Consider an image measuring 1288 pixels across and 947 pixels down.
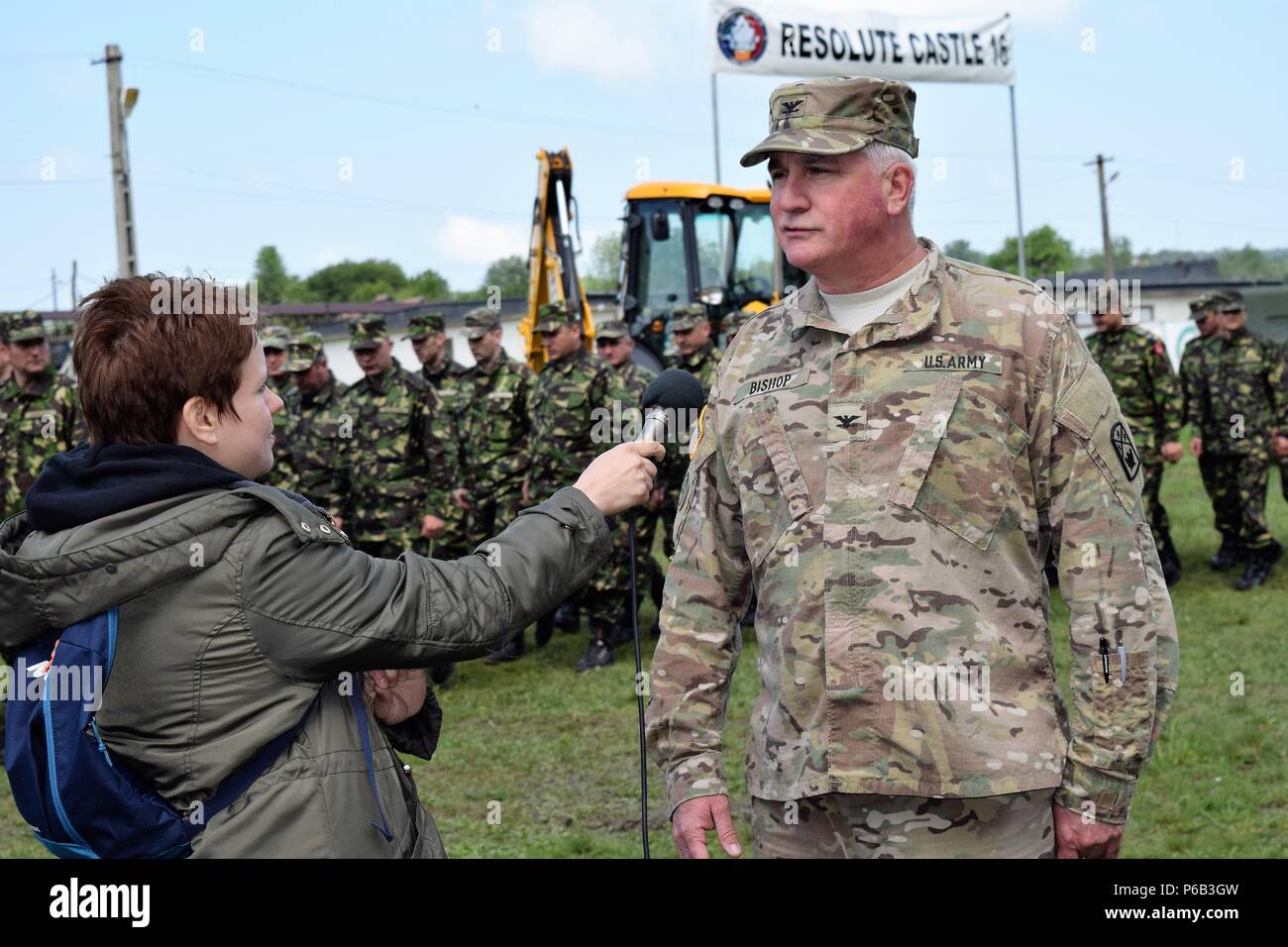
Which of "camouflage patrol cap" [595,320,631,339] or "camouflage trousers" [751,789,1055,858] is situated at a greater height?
"camouflage patrol cap" [595,320,631,339]

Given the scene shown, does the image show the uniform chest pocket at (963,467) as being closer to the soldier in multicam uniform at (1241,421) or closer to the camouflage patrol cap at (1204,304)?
the soldier in multicam uniform at (1241,421)

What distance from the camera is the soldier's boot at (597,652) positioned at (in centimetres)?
902

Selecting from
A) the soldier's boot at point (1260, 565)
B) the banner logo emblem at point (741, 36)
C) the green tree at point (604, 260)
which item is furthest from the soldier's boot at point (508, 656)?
the green tree at point (604, 260)

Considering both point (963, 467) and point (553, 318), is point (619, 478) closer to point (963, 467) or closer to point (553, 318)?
point (963, 467)

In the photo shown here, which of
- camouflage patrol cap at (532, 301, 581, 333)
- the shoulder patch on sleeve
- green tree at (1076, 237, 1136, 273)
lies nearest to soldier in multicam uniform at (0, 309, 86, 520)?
camouflage patrol cap at (532, 301, 581, 333)

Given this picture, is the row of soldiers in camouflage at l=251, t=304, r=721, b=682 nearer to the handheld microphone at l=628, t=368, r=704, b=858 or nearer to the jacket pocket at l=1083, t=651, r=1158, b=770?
the handheld microphone at l=628, t=368, r=704, b=858

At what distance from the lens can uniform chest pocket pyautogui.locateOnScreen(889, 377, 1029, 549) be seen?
2.48 m

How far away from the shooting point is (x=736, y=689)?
7.84m

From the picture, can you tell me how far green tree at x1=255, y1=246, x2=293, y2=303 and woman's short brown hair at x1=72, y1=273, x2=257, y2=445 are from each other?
274 ft

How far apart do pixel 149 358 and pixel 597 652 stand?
7225mm

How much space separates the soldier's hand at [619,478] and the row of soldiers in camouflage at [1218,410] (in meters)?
8.68

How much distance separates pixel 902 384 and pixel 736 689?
5.49m
